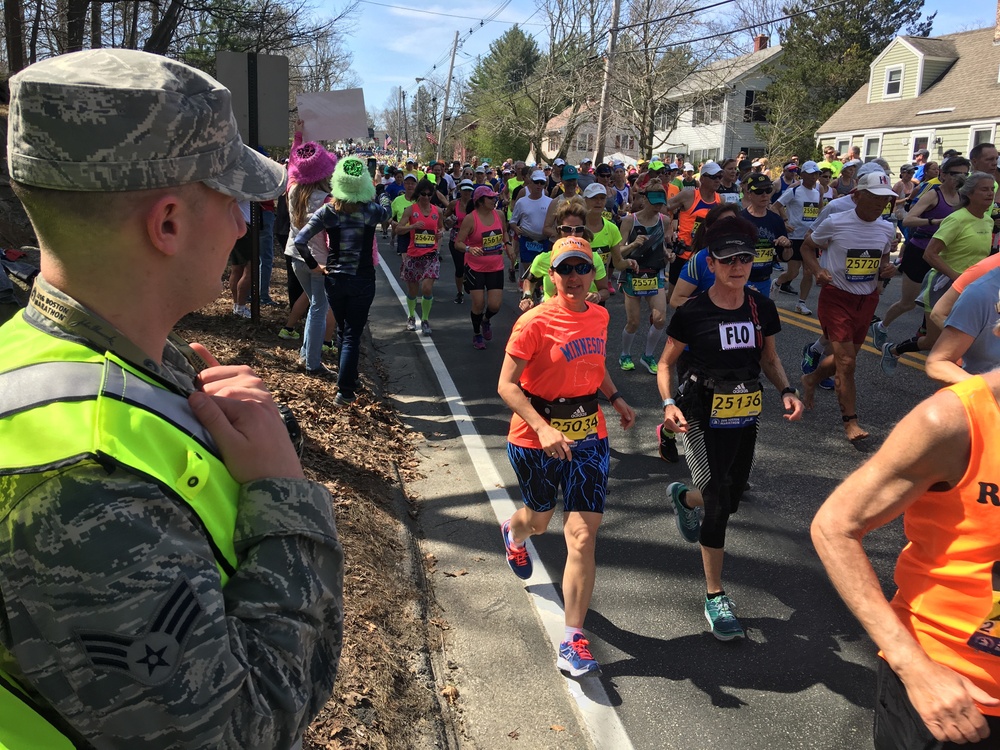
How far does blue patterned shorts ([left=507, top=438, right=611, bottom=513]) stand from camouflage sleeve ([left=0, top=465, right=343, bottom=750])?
104 inches

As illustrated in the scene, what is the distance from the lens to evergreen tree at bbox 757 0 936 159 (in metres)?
43.4

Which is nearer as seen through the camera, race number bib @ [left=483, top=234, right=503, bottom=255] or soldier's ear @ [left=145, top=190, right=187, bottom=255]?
soldier's ear @ [left=145, top=190, right=187, bottom=255]

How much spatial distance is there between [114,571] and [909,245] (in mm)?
10411

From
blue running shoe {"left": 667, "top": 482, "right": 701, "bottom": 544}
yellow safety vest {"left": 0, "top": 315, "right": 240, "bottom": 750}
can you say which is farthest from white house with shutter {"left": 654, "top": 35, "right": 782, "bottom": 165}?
yellow safety vest {"left": 0, "top": 315, "right": 240, "bottom": 750}

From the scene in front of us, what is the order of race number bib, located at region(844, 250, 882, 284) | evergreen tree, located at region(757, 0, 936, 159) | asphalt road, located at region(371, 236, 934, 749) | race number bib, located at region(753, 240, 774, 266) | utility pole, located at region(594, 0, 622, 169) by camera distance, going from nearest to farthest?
asphalt road, located at region(371, 236, 934, 749)
race number bib, located at region(844, 250, 882, 284)
race number bib, located at region(753, 240, 774, 266)
utility pole, located at region(594, 0, 622, 169)
evergreen tree, located at region(757, 0, 936, 159)

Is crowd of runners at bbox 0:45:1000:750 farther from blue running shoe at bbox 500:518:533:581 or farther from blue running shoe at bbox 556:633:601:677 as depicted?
blue running shoe at bbox 500:518:533:581

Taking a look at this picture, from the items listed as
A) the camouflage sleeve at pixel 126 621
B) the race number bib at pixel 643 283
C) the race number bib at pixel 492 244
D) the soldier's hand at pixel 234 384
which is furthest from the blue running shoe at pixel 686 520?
the race number bib at pixel 492 244

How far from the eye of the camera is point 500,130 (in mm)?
57812

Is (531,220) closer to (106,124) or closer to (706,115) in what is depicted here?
(106,124)

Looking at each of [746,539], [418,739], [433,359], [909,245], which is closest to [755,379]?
[746,539]

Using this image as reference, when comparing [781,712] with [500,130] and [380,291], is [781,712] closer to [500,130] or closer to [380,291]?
[380,291]

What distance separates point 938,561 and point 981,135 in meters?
35.4

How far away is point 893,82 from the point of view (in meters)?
36.7

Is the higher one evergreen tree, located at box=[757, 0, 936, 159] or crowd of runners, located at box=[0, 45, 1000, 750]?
evergreen tree, located at box=[757, 0, 936, 159]
